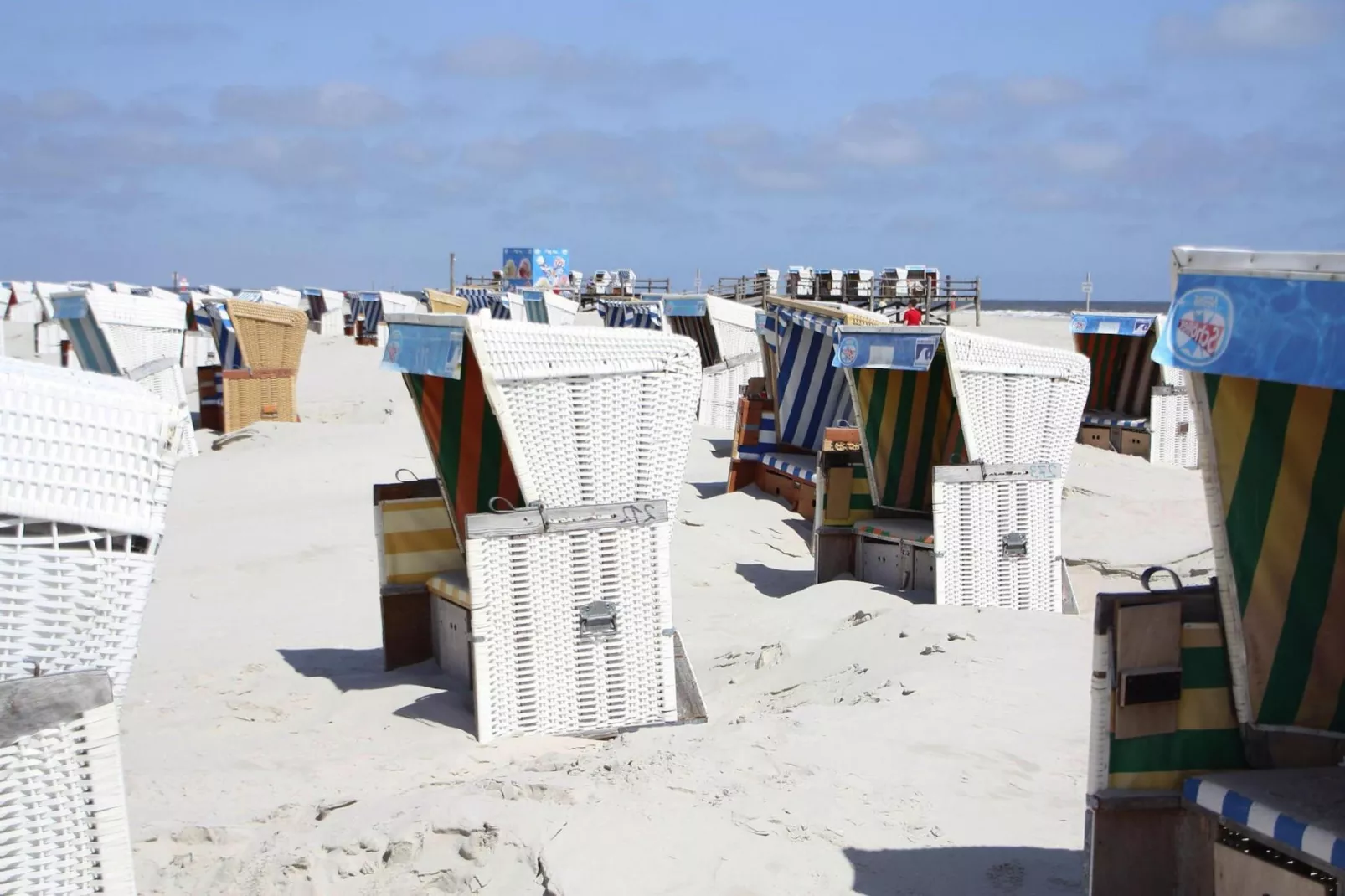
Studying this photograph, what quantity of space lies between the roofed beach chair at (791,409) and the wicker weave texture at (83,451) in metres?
8.37

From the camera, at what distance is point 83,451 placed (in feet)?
9.05

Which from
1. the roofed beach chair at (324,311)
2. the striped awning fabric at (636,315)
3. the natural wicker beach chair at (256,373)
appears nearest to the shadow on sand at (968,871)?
the natural wicker beach chair at (256,373)

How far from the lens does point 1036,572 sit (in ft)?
24.6

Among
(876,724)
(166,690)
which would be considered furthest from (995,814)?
(166,690)

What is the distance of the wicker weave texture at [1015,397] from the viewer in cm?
764

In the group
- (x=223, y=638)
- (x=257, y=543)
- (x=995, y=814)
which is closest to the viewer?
(x=995, y=814)

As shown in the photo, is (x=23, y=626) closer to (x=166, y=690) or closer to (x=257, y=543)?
(x=166, y=690)

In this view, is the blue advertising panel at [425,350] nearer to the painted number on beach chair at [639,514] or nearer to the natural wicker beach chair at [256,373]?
the painted number on beach chair at [639,514]

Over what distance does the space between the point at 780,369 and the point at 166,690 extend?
6795mm

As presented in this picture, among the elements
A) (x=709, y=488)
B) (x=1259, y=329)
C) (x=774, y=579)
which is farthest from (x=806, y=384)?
(x=1259, y=329)

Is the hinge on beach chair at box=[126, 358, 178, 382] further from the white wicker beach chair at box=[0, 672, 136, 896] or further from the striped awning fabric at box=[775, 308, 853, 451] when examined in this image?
the white wicker beach chair at box=[0, 672, 136, 896]

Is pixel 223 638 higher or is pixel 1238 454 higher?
pixel 1238 454

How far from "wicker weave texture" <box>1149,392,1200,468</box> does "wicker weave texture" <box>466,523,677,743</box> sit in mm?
10478

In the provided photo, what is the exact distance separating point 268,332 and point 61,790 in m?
14.0
